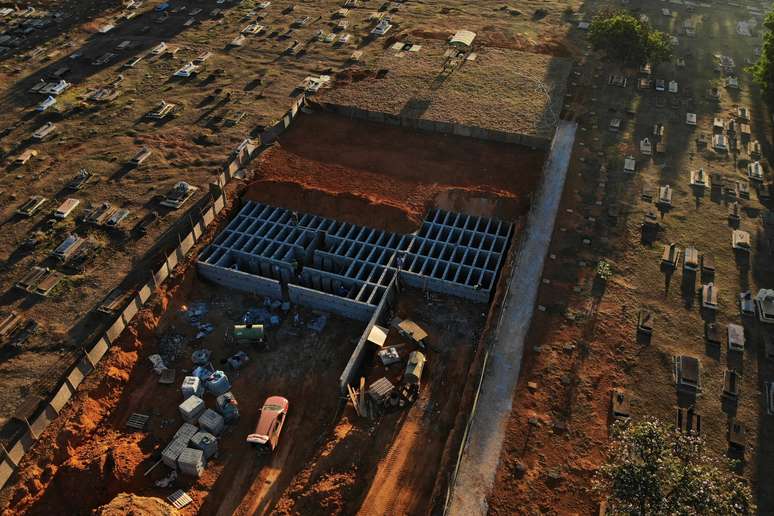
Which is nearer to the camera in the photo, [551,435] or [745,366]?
[551,435]

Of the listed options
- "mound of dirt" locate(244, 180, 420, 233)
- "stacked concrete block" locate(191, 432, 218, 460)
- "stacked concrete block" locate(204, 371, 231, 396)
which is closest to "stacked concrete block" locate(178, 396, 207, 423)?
"stacked concrete block" locate(204, 371, 231, 396)

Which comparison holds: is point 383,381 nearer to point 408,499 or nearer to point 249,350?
point 408,499

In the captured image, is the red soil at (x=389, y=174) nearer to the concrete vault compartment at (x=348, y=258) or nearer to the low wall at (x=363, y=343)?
the concrete vault compartment at (x=348, y=258)

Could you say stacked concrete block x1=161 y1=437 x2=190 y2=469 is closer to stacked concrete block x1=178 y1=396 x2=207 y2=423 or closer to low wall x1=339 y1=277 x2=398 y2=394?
stacked concrete block x1=178 y1=396 x2=207 y2=423

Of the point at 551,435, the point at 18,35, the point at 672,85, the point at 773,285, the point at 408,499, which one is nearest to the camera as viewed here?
the point at 408,499

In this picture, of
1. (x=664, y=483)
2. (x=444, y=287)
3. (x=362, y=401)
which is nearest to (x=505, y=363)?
(x=444, y=287)

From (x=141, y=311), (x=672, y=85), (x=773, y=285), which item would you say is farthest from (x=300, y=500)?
(x=672, y=85)

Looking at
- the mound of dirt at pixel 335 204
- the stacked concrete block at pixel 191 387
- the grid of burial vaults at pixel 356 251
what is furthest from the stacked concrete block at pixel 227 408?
the mound of dirt at pixel 335 204
